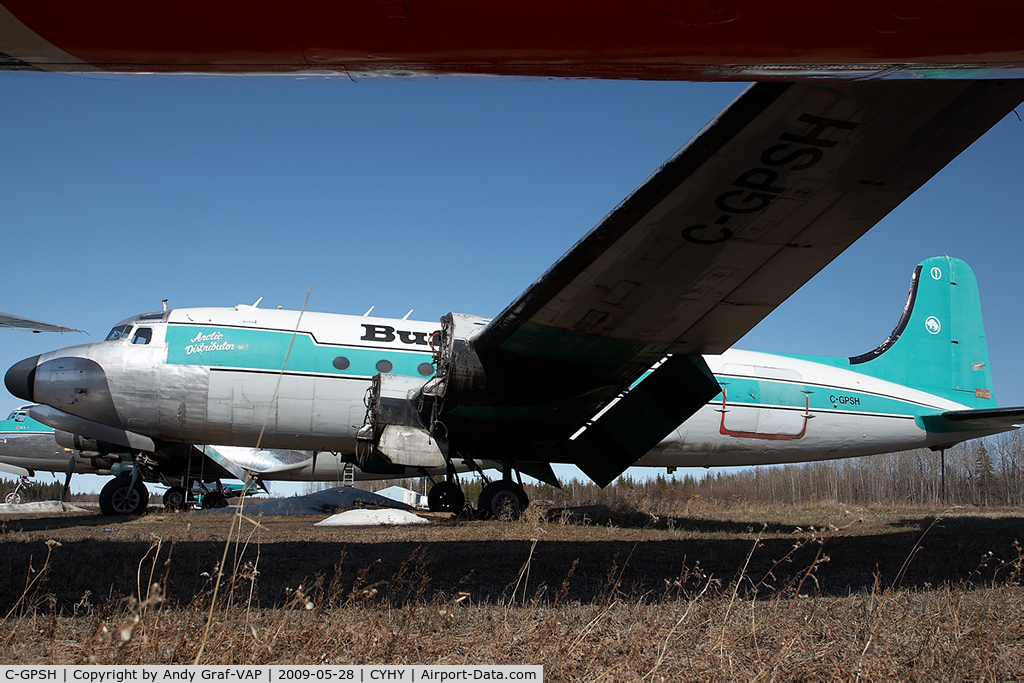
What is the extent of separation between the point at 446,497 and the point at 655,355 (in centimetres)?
676

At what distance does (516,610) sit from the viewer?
3465 mm

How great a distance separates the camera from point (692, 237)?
481cm

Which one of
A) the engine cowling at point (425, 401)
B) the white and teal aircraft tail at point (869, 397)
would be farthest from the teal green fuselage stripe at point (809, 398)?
the engine cowling at point (425, 401)

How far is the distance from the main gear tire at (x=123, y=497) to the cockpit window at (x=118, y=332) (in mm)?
3362

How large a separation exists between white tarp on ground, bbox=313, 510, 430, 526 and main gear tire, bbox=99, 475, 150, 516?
5.22m

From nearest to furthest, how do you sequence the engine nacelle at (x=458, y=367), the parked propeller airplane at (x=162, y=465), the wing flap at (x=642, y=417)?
the engine nacelle at (x=458, y=367) → the wing flap at (x=642, y=417) → the parked propeller airplane at (x=162, y=465)

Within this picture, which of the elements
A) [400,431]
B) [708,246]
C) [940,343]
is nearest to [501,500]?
[400,431]

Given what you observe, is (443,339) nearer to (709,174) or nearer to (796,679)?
(709,174)

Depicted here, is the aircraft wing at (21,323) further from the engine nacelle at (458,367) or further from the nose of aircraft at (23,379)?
the engine nacelle at (458,367)

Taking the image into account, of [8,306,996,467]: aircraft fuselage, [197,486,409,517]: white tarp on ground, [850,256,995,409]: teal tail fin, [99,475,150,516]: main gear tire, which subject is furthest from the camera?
[197,486,409,517]: white tarp on ground

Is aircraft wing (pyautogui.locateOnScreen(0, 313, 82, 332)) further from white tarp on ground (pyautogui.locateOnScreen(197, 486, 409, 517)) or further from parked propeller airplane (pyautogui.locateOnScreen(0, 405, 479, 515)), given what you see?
white tarp on ground (pyautogui.locateOnScreen(197, 486, 409, 517))


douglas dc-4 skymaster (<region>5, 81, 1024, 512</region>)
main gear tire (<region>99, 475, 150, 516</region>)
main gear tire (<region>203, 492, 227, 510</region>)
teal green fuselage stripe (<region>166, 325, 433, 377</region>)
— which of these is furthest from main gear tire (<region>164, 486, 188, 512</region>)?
teal green fuselage stripe (<region>166, 325, 433, 377</region>)

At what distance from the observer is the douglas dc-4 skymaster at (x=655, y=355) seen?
3.89 metres

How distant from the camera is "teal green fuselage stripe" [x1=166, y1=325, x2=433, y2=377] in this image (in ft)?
34.2
